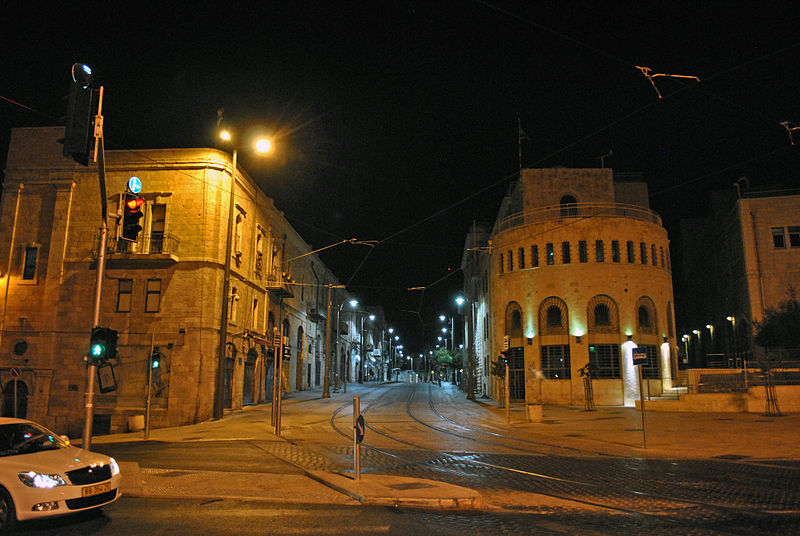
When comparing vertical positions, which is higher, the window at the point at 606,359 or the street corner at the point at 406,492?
the window at the point at 606,359

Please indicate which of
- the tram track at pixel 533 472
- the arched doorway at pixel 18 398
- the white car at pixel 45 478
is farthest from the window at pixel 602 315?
the arched doorway at pixel 18 398

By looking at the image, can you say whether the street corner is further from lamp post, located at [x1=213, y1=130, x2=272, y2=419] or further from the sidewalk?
lamp post, located at [x1=213, y1=130, x2=272, y2=419]

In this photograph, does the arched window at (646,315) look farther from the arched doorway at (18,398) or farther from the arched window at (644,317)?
the arched doorway at (18,398)

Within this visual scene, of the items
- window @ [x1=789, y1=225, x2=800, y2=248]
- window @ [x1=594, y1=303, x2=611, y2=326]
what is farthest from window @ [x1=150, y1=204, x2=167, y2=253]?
window @ [x1=789, y1=225, x2=800, y2=248]

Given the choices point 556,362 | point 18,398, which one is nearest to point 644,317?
point 556,362

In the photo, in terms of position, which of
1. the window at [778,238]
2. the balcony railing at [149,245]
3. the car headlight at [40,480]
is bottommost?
the car headlight at [40,480]

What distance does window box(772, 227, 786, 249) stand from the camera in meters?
39.8

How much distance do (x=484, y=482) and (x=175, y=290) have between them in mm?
20926

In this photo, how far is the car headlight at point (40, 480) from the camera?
6.94m

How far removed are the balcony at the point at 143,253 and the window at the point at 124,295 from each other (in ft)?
2.73

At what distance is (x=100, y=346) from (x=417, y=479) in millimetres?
7321

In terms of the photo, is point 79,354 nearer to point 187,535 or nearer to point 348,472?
point 348,472

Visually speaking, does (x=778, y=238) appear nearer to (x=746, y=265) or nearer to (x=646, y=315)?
(x=746, y=265)

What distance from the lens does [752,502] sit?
8.70m
